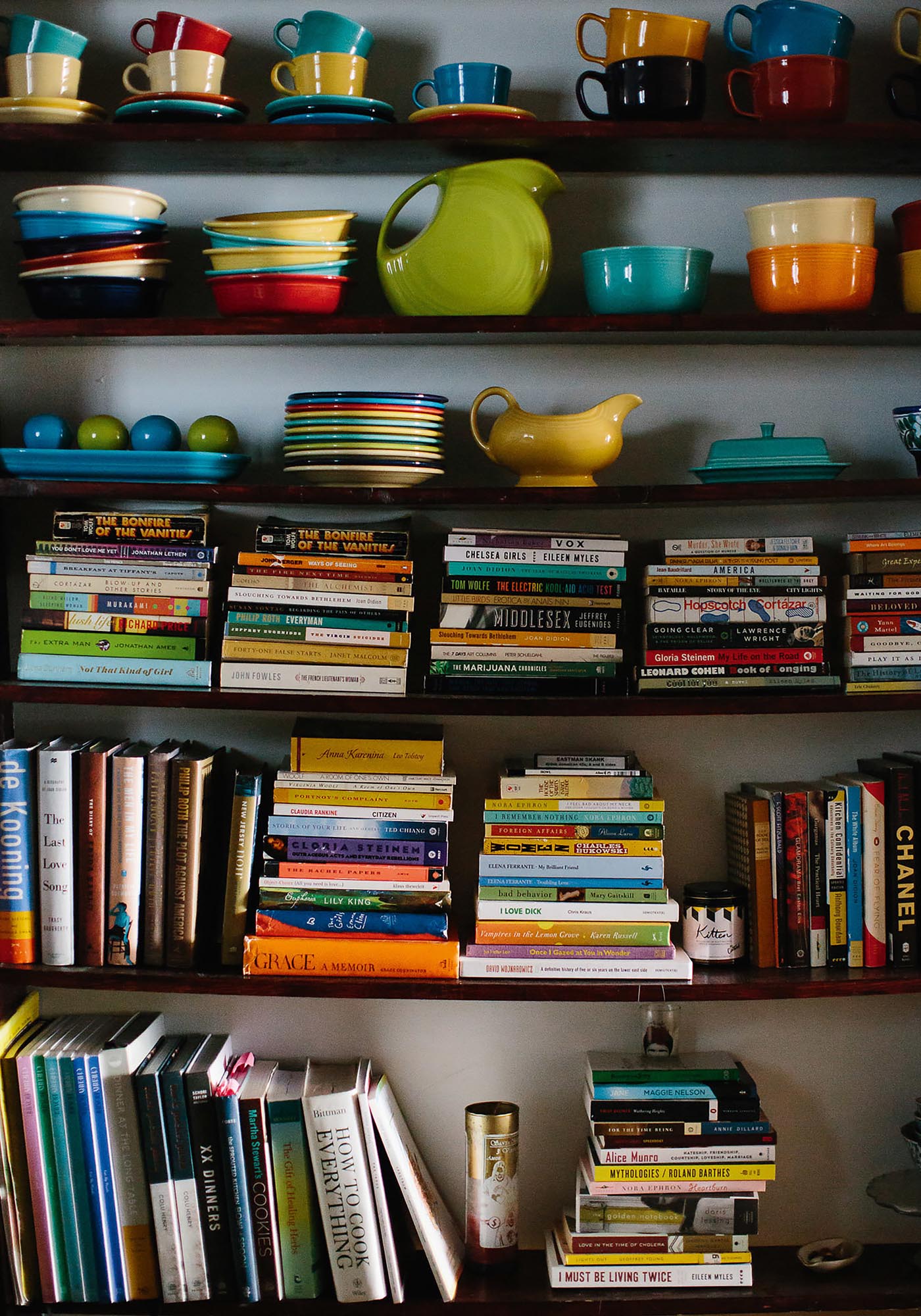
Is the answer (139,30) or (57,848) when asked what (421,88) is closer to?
(139,30)

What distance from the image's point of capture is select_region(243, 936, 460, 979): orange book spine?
1.69 m

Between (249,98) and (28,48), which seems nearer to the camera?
(28,48)

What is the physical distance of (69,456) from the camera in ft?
5.57

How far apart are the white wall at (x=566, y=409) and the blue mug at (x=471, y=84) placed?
168mm

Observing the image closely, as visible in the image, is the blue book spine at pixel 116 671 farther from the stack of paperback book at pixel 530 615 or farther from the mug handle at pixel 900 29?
the mug handle at pixel 900 29

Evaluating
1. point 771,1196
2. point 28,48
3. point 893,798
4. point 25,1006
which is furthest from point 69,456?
point 771,1196

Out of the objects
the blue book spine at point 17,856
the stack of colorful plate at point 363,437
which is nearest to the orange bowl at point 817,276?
the stack of colorful plate at point 363,437

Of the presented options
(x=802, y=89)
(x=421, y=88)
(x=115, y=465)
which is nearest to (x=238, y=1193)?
(x=115, y=465)

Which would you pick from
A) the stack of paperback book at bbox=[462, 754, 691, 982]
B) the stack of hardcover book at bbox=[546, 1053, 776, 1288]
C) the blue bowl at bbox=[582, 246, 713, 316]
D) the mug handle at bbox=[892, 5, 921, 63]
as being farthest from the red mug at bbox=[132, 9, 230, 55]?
the stack of hardcover book at bbox=[546, 1053, 776, 1288]

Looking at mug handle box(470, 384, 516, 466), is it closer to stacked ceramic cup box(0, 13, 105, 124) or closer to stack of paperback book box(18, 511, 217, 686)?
stack of paperback book box(18, 511, 217, 686)

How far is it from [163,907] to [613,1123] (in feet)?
2.46

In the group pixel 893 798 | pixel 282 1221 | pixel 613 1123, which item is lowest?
pixel 282 1221

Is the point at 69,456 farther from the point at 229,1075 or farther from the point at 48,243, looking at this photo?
the point at 229,1075

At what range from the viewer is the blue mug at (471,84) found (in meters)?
1.63
